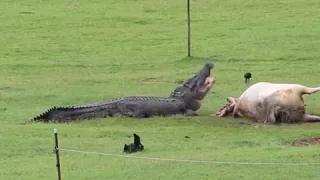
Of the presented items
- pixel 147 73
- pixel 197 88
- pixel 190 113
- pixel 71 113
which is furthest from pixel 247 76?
pixel 71 113

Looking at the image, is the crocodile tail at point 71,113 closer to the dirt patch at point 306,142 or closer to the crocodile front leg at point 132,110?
the crocodile front leg at point 132,110

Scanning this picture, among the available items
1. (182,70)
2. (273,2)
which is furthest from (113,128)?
(273,2)

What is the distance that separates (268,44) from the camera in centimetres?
2573

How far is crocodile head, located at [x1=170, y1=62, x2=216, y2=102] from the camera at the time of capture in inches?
662

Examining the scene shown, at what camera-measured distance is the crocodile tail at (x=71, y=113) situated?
15578 mm

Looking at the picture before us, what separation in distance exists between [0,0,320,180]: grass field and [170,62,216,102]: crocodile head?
1.14 ft

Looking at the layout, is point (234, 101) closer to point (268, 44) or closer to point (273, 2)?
point (268, 44)

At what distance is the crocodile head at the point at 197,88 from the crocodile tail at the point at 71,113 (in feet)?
5.08

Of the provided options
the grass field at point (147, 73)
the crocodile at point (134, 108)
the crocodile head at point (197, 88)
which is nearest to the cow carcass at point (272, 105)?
the grass field at point (147, 73)

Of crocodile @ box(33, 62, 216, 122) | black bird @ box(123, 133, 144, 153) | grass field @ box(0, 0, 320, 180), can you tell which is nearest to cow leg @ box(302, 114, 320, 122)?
grass field @ box(0, 0, 320, 180)

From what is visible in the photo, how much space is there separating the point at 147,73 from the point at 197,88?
16.1ft

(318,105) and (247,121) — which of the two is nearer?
(247,121)

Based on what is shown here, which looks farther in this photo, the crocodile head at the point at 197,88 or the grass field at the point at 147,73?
the crocodile head at the point at 197,88

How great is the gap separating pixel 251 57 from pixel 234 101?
7786mm
